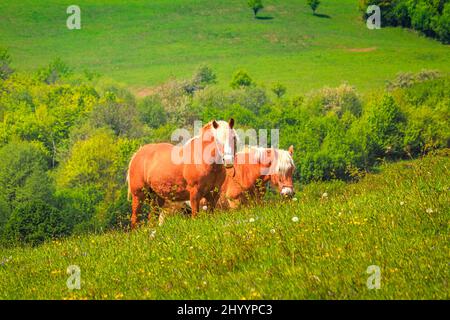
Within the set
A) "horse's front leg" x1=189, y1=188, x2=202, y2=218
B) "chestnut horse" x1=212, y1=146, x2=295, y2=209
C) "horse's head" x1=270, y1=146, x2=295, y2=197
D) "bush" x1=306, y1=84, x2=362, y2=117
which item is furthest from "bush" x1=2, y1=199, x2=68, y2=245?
"bush" x1=306, y1=84, x2=362, y2=117

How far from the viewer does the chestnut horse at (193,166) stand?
1792 cm

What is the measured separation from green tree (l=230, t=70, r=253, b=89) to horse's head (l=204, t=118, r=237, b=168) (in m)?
145

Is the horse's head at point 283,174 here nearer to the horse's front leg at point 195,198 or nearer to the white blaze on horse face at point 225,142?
the horse's front leg at point 195,198

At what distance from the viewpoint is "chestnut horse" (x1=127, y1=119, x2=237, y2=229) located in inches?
706

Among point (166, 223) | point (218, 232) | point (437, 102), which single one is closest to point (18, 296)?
point (218, 232)

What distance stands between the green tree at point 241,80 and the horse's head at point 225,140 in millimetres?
145238

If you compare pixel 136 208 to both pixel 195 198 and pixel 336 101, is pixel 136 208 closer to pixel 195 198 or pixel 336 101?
pixel 195 198

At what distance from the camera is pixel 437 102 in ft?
470

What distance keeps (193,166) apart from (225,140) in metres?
1.42

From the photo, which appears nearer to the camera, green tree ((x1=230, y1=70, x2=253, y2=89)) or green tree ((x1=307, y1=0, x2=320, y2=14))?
green tree ((x1=230, y1=70, x2=253, y2=89))

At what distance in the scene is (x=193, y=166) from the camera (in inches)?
742

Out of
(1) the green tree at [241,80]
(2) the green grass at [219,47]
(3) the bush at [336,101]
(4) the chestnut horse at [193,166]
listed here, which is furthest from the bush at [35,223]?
(1) the green tree at [241,80]

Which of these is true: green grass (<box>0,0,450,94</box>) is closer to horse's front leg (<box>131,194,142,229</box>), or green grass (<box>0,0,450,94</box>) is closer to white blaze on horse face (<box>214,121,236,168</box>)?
horse's front leg (<box>131,194,142,229</box>)

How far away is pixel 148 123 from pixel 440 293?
15722 centimetres
